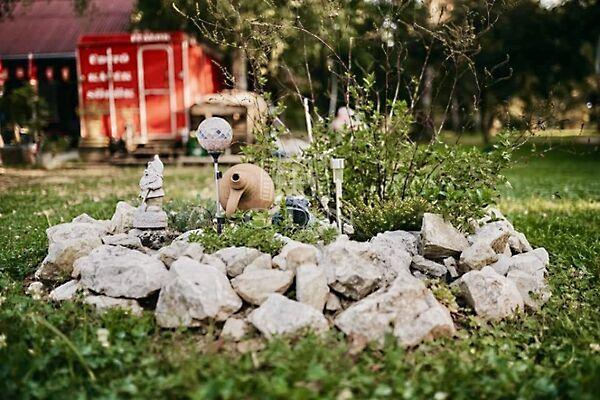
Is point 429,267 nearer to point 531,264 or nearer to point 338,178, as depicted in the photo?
point 531,264

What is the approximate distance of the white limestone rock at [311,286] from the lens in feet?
13.1

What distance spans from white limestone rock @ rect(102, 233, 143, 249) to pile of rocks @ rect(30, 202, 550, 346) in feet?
0.03

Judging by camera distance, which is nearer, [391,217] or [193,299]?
[193,299]

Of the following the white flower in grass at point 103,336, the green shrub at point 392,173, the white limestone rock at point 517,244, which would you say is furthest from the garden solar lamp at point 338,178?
the white flower in grass at point 103,336

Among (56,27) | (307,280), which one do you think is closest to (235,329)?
(307,280)

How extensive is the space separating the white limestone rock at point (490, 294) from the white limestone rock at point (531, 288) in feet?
0.48

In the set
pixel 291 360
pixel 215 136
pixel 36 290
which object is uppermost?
pixel 215 136

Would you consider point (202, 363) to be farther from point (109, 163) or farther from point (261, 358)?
point (109, 163)

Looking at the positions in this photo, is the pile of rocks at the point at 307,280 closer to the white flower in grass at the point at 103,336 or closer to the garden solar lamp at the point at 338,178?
the white flower in grass at the point at 103,336

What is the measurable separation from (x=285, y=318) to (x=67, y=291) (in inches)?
64.7

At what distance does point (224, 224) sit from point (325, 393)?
2.41m

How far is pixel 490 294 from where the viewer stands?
14.1 feet

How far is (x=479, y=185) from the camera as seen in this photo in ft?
18.0

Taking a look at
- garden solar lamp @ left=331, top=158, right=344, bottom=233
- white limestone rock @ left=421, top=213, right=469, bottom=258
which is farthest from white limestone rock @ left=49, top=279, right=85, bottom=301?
white limestone rock @ left=421, top=213, right=469, bottom=258
